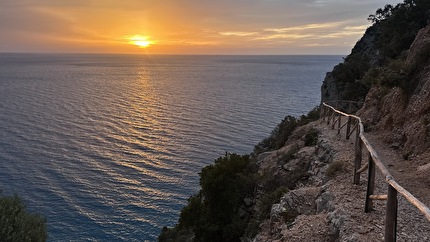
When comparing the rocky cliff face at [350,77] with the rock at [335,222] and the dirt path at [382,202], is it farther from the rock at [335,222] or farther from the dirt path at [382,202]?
the rock at [335,222]

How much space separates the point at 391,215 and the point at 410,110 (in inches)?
459

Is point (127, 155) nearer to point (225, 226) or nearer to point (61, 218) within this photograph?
point (61, 218)

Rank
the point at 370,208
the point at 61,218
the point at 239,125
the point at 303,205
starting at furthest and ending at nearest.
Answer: the point at 239,125, the point at 61,218, the point at 303,205, the point at 370,208

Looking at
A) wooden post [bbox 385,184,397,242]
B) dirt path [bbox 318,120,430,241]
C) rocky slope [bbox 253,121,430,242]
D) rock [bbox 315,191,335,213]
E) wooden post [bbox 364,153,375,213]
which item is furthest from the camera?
rock [bbox 315,191,335,213]

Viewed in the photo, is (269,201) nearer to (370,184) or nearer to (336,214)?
(336,214)

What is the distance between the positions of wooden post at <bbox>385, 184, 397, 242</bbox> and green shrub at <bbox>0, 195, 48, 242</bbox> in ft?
59.9

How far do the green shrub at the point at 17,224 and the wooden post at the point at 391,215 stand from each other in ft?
59.9

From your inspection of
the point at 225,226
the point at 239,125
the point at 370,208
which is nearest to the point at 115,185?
the point at 225,226

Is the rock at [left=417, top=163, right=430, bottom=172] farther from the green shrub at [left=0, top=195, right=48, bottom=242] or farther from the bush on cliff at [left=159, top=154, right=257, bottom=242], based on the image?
the green shrub at [left=0, top=195, right=48, bottom=242]

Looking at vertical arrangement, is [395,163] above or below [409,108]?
below

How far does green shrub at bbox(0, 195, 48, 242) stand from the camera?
59.8 feet

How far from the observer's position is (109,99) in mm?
85938

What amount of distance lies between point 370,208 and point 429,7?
31816 mm

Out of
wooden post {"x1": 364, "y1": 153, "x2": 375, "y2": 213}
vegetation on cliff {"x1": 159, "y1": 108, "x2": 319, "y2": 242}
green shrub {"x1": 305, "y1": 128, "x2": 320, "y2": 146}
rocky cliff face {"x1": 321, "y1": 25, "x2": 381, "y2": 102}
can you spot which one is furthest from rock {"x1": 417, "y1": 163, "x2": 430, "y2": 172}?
rocky cliff face {"x1": 321, "y1": 25, "x2": 381, "y2": 102}
